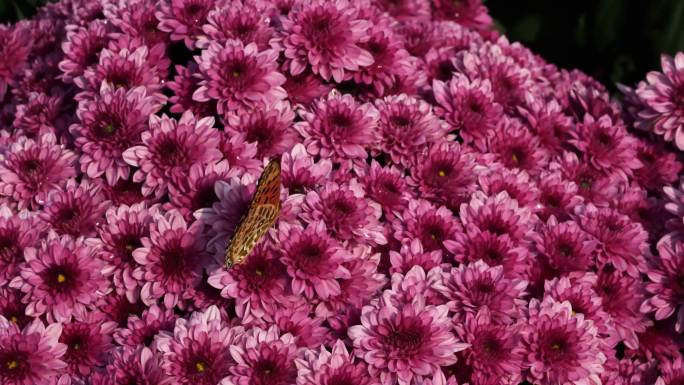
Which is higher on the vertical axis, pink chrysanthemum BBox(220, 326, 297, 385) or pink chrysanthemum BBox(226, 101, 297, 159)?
pink chrysanthemum BBox(226, 101, 297, 159)

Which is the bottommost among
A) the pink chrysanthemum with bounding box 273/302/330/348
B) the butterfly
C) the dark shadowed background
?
the dark shadowed background

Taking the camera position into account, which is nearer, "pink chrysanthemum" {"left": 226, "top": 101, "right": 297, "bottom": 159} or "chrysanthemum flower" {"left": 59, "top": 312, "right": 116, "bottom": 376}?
"chrysanthemum flower" {"left": 59, "top": 312, "right": 116, "bottom": 376}

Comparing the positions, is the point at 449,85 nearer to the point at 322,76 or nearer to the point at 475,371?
the point at 322,76

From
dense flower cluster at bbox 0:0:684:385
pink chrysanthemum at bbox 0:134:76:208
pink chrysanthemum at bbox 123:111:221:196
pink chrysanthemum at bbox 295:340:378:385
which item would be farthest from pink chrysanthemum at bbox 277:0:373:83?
pink chrysanthemum at bbox 295:340:378:385

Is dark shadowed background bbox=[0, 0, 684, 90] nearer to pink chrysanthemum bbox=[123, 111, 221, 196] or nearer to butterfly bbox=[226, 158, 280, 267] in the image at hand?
pink chrysanthemum bbox=[123, 111, 221, 196]

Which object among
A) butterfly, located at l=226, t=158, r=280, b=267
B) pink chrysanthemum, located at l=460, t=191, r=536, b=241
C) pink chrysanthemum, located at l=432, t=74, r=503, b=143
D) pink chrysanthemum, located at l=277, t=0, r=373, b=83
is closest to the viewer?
butterfly, located at l=226, t=158, r=280, b=267

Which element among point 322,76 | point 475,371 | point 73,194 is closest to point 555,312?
point 475,371
